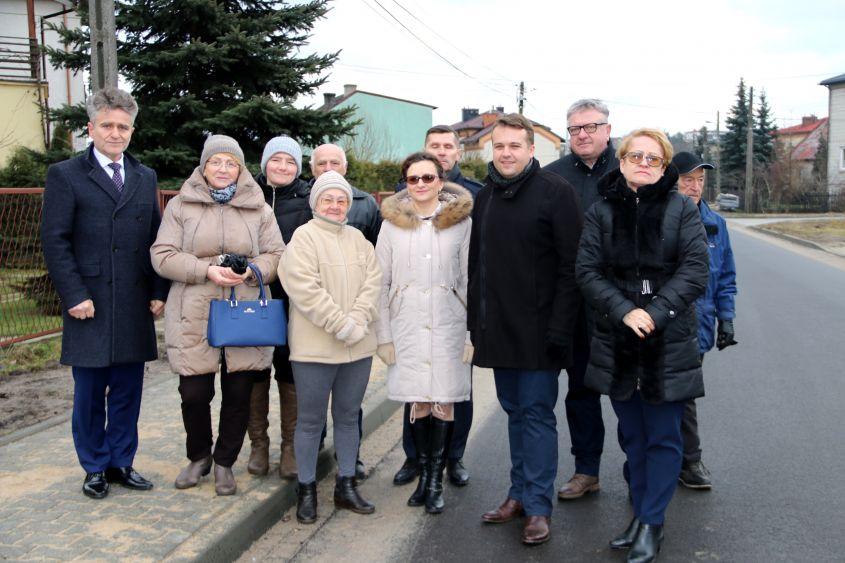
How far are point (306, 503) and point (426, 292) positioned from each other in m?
1.39

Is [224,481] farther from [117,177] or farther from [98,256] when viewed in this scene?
[117,177]

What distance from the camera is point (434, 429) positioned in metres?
4.77

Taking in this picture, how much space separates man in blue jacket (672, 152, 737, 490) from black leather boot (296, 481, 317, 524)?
7.49 ft

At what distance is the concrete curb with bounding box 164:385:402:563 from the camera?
3805 mm

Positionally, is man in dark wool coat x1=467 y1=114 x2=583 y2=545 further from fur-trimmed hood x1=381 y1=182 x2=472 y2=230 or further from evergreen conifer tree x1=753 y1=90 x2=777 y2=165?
evergreen conifer tree x1=753 y1=90 x2=777 y2=165

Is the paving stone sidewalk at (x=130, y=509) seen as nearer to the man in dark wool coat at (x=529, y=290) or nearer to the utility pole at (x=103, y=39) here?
the man in dark wool coat at (x=529, y=290)

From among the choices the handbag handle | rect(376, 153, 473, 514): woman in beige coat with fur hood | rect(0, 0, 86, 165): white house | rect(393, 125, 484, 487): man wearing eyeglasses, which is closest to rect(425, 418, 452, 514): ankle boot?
rect(376, 153, 473, 514): woman in beige coat with fur hood

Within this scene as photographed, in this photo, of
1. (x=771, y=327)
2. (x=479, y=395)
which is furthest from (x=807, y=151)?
(x=479, y=395)

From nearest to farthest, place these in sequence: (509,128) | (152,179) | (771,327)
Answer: (509,128)
(152,179)
(771,327)

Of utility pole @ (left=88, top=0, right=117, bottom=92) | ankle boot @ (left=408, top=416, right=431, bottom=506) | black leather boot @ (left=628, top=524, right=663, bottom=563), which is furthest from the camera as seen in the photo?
utility pole @ (left=88, top=0, right=117, bottom=92)

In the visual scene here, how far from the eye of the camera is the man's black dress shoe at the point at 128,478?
4617 mm

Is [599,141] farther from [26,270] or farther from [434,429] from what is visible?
[26,270]

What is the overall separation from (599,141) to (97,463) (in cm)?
348

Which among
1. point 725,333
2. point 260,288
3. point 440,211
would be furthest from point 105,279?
point 725,333
